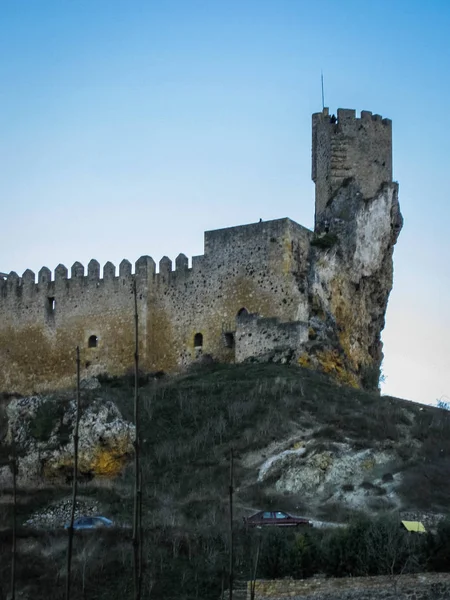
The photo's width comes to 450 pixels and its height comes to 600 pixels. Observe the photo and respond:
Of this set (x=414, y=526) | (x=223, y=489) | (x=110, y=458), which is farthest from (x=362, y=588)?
(x=110, y=458)

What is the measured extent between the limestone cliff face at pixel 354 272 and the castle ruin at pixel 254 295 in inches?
1.9

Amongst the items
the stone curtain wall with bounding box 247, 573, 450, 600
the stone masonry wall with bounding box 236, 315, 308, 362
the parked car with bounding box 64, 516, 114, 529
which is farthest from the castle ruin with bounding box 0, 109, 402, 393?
the stone curtain wall with bounding box 247, 573, 450, 600

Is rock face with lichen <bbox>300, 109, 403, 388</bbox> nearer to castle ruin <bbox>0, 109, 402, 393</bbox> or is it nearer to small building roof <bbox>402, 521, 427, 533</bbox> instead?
castle ruin <bbox>0, 109, 402, 393</bbox>

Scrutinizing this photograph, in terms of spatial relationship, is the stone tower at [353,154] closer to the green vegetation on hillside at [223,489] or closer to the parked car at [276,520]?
the green vegetation on hillside at [223,489]

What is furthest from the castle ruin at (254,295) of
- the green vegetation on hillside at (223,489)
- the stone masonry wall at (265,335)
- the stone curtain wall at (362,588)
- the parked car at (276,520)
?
the stone curtain wall at (362,588)

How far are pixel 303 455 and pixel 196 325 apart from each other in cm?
1160

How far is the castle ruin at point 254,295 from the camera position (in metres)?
39.0

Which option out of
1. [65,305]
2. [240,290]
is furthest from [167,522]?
[65,305]

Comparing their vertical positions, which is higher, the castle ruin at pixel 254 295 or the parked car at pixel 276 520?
the castle ruin at pixel 254 295

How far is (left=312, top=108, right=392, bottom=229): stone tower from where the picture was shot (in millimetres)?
41656

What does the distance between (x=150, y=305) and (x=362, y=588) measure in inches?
856

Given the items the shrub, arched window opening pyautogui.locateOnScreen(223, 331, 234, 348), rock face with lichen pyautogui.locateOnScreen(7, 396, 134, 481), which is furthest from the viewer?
arched window opening pyautogui.locateOnScreen(223, 331, 234, 348)

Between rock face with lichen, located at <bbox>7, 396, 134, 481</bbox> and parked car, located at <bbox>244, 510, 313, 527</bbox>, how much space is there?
607 centimetres

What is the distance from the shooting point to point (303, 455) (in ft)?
98.0
